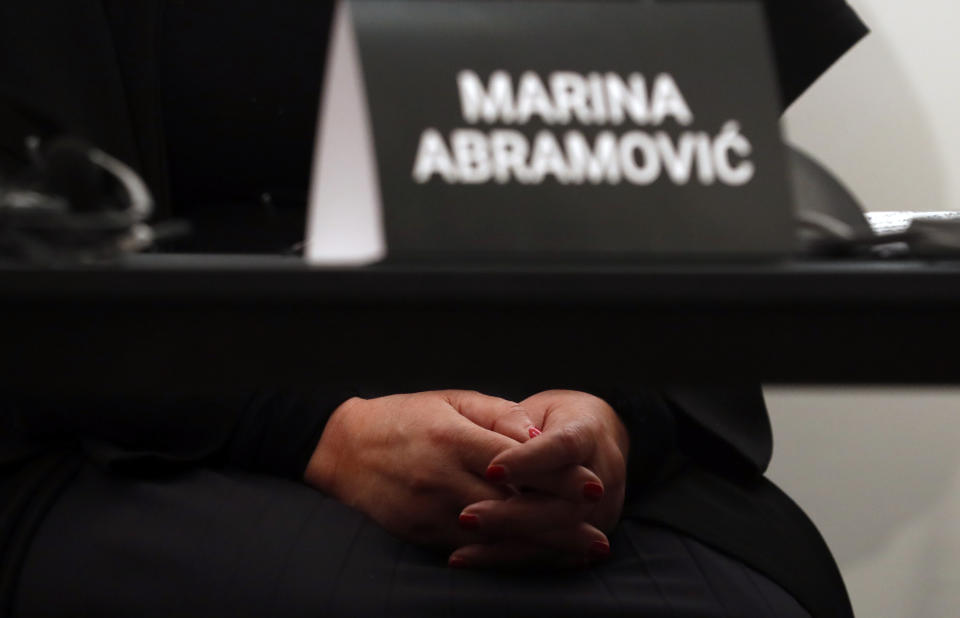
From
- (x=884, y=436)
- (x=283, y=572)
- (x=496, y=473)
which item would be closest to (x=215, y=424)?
(x=283, y=572)

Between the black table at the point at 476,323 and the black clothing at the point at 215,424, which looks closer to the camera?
the black table at the point at 476,323

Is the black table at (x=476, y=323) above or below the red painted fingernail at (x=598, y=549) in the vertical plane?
above

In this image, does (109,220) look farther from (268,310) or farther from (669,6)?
(669,6)

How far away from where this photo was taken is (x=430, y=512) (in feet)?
2.64

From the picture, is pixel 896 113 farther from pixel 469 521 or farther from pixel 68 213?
pixel 68 213

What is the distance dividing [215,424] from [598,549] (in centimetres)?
38

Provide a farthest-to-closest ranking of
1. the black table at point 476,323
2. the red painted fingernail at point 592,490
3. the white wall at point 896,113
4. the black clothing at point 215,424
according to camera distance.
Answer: the white wall at point 896,113 → the black clothing at point 215,424 → the red painted fingernail at point 592,490 → the black table at point 476,323

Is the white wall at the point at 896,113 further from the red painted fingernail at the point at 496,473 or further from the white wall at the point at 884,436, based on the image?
the red painted fingernail at the point at 496,473

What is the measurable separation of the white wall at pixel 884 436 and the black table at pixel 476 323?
1.31m

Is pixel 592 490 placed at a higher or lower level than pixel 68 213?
lower

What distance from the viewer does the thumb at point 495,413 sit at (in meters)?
0.84

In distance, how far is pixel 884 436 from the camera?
5.40ft

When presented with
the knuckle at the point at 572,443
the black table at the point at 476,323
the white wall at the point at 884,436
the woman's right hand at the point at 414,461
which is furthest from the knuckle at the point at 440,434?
the white wall at the point at 884,436

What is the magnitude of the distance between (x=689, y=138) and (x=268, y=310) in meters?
0.18
